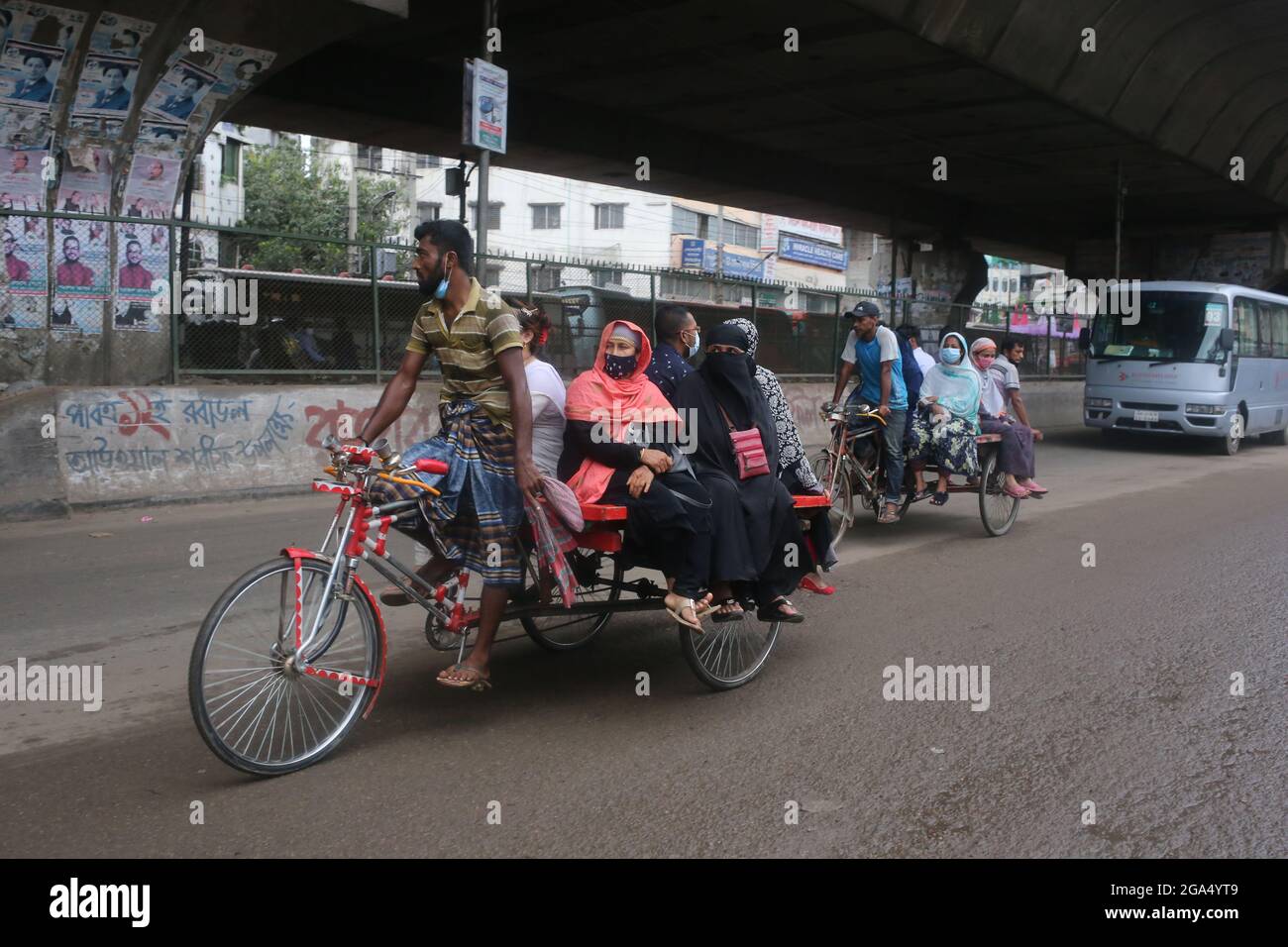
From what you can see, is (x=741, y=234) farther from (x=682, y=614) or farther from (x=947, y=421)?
(x=682, y=614)

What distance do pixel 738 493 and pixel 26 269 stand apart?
24.9 ft

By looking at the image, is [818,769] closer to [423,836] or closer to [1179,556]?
[423,836]

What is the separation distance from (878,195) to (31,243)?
2020 cm

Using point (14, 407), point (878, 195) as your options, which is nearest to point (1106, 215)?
point (878, 195)

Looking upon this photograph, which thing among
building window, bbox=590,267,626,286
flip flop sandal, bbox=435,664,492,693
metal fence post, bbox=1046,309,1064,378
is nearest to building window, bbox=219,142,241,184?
metal fence post, bbox=1046,309,1064,378

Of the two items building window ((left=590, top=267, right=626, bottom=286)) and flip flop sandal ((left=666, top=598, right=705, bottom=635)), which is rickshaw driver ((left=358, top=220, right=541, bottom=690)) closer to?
flip flop sandal ((left=666, top=598, right=705, bottom=635))

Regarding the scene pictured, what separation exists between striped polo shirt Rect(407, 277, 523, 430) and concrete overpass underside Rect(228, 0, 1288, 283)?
781 centimetres

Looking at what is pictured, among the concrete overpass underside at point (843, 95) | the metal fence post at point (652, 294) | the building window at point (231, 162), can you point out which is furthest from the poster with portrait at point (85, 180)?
the building window at point (231, 162)

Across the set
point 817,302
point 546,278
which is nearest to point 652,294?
point 546,278

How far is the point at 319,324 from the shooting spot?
36.7ft

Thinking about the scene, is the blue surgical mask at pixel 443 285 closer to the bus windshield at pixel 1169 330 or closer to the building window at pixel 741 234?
the bus windshield at pixel 1169 330

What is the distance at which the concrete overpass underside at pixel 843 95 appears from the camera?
14461mm

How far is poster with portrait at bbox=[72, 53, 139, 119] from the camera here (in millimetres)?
9734

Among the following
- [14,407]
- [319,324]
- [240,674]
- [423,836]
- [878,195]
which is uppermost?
[878,195]
